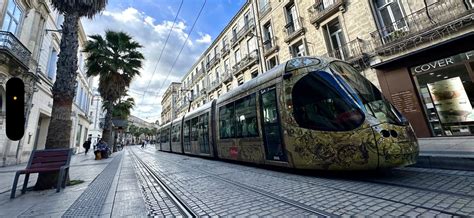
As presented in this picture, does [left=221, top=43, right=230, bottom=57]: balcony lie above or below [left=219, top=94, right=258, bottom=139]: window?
above

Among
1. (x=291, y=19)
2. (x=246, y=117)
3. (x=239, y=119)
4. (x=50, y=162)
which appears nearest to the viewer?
(x=50, y=162)

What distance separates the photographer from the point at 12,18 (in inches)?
439

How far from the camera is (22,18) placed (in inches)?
476

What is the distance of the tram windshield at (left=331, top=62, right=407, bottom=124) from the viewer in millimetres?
4176

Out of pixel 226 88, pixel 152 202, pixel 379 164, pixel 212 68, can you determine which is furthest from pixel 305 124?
pixel 212 68

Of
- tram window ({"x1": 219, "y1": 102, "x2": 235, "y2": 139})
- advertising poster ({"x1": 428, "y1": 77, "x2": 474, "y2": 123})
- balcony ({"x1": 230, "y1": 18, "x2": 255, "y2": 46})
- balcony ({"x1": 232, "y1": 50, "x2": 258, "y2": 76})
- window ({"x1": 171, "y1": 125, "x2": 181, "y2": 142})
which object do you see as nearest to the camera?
tram window ({"x1": 219, "y1": 102, "x2": 235, "y2": 139})

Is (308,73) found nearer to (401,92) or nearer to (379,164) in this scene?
(379,164)

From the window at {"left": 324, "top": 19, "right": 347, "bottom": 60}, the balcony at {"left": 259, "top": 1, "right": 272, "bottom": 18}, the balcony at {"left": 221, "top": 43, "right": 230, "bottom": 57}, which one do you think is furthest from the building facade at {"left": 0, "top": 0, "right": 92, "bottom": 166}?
the window at {"left": 324, "top": 19, "right": 347, "bottom": 60}

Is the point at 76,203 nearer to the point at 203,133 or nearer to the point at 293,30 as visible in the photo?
the point at 203,133

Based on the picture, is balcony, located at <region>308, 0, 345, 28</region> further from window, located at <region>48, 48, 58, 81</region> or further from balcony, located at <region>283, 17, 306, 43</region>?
window, located at <region>48, 48, 58, 81</region>

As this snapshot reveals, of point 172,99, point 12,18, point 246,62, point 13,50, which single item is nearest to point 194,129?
point 13,50

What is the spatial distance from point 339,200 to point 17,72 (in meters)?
16.2

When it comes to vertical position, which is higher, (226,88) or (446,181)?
(226,88)

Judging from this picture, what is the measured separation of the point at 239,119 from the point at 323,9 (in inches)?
412
